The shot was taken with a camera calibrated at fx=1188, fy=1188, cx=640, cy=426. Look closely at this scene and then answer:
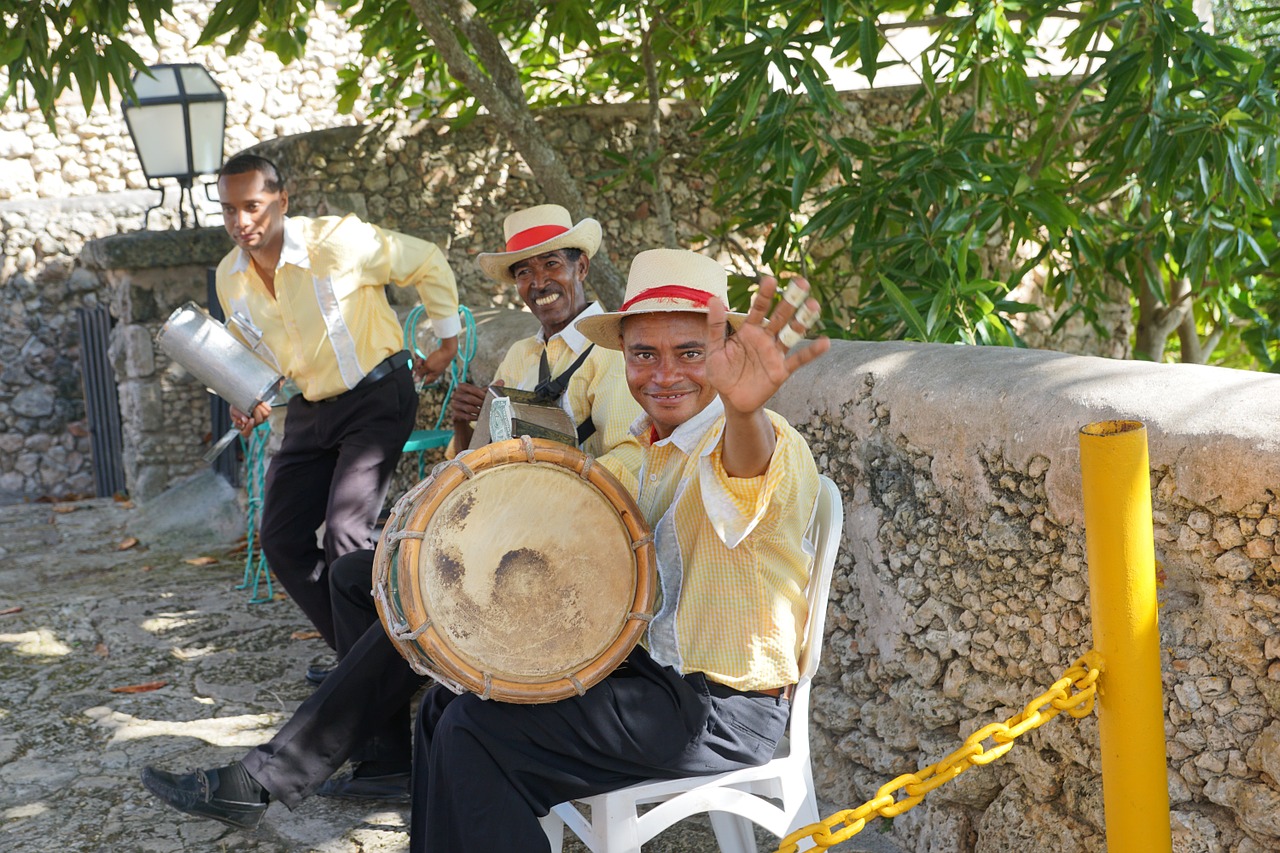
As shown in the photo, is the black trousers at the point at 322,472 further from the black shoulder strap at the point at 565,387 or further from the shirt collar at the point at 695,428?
the shirt collar at the point at 695,428

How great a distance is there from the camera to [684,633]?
187 cm

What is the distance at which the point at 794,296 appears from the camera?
1526mm

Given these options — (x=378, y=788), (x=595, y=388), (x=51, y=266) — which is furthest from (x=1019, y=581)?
(x=51, y=266)

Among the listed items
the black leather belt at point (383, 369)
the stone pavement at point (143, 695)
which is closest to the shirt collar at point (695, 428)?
the stone pavement at point (143, 695)

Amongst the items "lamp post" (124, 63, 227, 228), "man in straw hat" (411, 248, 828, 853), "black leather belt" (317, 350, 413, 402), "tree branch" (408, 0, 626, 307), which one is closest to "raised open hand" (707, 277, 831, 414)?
"man in straw hat" (411, 248, 828, 853)

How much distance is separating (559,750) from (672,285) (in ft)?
2.50

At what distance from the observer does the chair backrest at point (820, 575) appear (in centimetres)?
188

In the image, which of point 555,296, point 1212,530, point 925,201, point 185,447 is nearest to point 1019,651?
point 1212,530

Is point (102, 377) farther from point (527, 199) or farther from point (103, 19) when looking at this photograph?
point (103, 19)

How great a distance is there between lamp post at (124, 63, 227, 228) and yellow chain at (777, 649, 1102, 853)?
541 centimetres

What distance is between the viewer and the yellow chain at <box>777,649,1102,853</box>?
145 centimetres

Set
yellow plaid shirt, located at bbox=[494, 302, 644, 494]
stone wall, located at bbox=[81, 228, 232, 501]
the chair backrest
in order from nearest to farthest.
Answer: the chair backrest → yellow plaid shirt, located at bbox=[494, 302, 644, 494] → stone wall, located at bbox=[81, 228, 232, 501]

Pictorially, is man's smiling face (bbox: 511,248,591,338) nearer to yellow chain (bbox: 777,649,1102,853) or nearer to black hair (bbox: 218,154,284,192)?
black hair (bbox: 218,154,284,192)

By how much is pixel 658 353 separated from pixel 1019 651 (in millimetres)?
787
